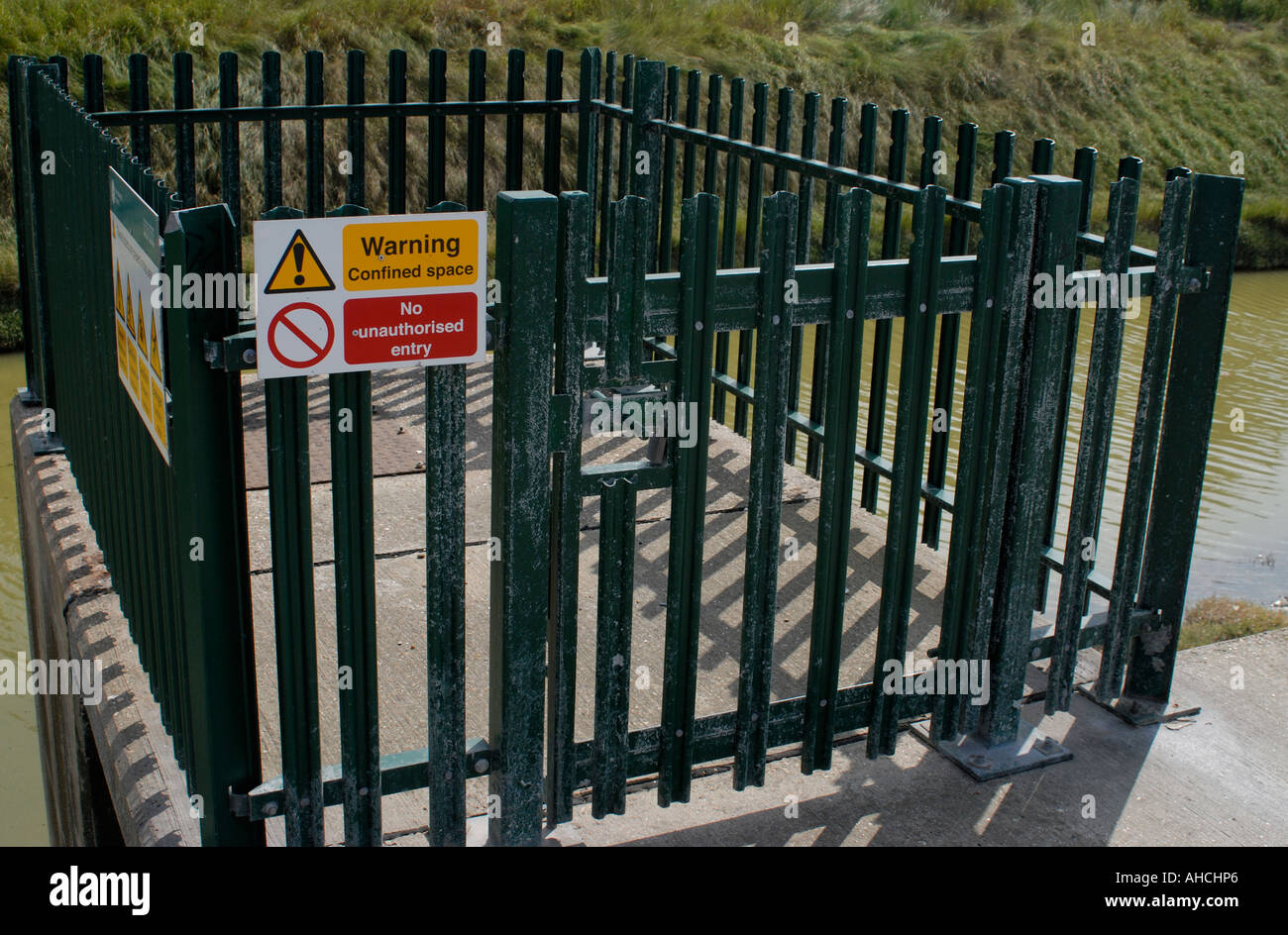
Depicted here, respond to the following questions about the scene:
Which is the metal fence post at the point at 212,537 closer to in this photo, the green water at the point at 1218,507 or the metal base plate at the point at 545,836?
the metal base plate at the point at 545,836

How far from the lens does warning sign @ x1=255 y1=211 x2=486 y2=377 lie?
8.74 feet

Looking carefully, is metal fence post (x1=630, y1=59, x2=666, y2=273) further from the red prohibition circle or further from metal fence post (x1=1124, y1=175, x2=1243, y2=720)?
the red prohibition circle

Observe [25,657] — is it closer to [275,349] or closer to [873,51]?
[275,349]

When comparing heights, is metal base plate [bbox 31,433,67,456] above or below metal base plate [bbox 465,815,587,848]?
above

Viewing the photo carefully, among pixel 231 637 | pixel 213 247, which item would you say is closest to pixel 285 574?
pixel 231 637

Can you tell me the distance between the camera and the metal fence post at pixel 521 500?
9.34 feet

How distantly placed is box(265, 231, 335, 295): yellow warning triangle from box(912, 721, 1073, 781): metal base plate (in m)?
2.26

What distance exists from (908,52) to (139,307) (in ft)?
82.0

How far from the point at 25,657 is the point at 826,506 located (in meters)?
5.38

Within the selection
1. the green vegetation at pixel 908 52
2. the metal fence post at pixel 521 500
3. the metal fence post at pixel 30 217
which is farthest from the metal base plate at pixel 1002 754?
the green vegetation at pixel 908 52

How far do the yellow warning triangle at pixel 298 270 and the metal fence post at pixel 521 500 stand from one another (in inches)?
15.3

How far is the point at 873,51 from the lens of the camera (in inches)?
1017

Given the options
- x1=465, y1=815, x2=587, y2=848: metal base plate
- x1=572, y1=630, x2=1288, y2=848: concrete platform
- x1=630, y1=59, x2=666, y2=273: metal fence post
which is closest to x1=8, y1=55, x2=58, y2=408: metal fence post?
x1=630, y1=59, x2=666, y2=273: metal fence post

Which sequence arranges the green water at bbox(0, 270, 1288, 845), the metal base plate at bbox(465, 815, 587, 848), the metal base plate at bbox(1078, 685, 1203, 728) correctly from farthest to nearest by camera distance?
1. the green water at bbox(0, 270, 1288, 845)
2. the metal base plate at bbox(1078, 685, 1203, 728)
3. the metal base plate at bbox(465, 815, 587, 848)
